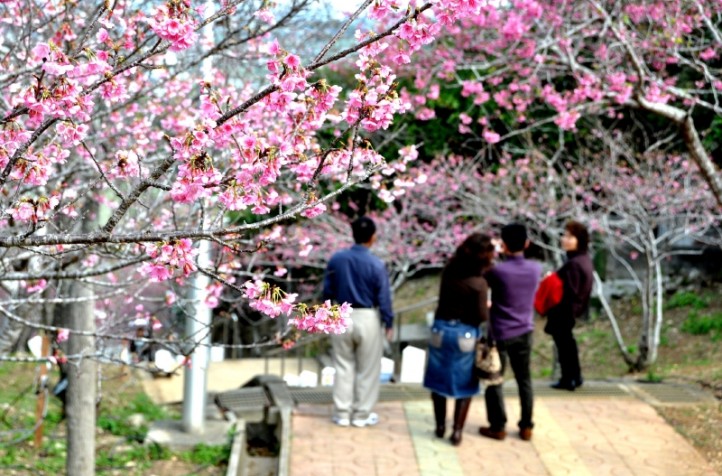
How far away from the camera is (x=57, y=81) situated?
2.60m

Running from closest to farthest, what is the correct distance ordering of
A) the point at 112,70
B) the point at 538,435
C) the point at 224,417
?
1. the point at 112,70
2. the point at 538,435
3. the point at 224,417

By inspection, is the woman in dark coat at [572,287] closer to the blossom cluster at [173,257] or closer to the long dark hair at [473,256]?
the long dark hair at [473,256]

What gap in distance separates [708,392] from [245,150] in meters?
6.42

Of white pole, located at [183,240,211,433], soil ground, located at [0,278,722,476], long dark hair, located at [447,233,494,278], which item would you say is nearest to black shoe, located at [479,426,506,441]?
long dark hair, located at [447,233,494,278]

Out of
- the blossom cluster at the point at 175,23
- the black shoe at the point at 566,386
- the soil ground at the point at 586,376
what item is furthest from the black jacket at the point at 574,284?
the blossom cluster at the point at 175,23

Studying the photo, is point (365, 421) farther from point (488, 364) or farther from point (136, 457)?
point (136, 457)

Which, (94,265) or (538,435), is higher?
(94,265)

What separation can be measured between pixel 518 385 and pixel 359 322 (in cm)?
129

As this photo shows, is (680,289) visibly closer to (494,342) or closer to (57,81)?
(494,342)

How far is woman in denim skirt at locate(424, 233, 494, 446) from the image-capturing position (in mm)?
6145

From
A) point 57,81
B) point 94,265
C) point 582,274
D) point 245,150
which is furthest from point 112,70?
point 582,274

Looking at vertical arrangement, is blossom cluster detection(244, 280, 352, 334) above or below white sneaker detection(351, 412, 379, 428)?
above

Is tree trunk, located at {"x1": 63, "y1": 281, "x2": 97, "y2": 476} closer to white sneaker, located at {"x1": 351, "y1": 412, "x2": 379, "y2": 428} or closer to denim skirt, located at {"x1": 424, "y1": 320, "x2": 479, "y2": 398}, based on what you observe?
white sneaker, located at {"x1": 351, "y1": 412, "x2": 379, "y2": 428}

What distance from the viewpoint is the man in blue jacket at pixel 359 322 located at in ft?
21.5
